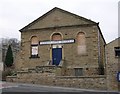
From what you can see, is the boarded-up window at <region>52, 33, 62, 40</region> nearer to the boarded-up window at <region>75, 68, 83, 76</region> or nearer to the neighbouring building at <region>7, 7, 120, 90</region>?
the neighbouring building at <region>7, 7, 120, 90</region>

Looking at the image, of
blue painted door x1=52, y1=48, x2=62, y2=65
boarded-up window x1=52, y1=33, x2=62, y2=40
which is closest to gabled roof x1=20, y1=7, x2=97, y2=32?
boarded-up window x1=52, y1=33, x2=62, y2=40

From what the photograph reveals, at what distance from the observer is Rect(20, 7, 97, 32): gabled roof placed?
108 ft

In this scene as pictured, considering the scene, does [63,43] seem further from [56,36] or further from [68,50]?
[56,36]

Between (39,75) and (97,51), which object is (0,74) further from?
(97,51)

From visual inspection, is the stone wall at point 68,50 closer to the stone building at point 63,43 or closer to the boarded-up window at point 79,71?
the stone building at point 63,43

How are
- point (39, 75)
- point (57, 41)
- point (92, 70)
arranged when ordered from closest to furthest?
point (39, 75)
point (92, 70)
point (57, 41)

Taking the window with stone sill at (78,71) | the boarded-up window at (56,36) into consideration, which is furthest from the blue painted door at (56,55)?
the window with stone sill at (78,71)

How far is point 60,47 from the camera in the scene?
108ft

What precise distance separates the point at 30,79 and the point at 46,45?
6.49 metres

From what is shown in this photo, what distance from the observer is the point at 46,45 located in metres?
33.6

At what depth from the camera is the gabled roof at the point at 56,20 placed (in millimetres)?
33000

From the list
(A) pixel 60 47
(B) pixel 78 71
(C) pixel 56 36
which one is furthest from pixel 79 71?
(C) pixel 56 36

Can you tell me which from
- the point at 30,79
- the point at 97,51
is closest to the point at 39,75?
the point at 30,79

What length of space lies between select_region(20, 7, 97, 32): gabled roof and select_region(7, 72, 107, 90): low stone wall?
330 inches
